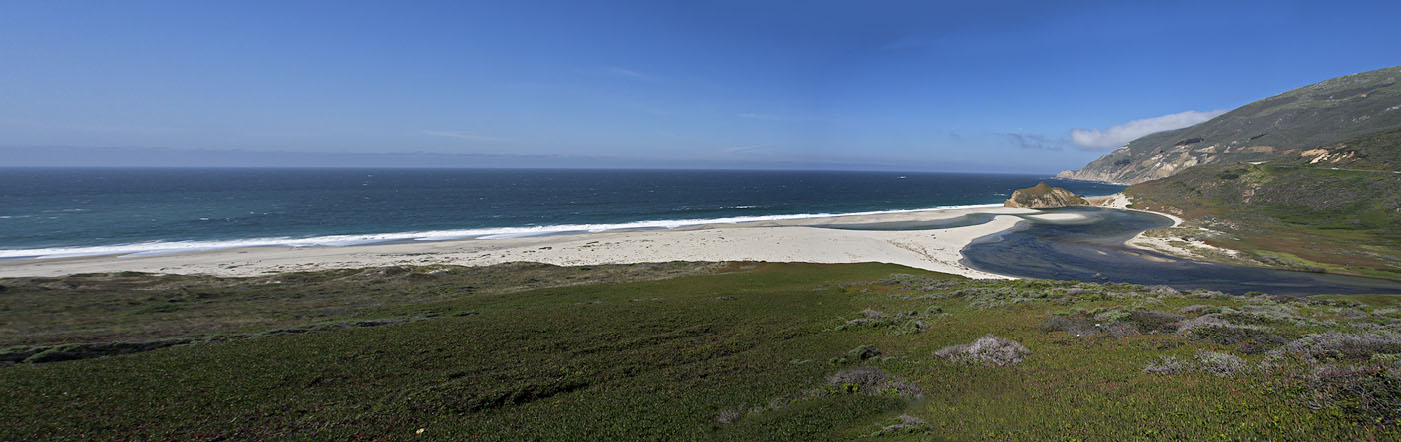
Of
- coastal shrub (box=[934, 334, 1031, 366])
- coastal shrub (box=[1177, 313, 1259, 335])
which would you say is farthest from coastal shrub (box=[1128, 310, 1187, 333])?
coastal shrub (box=[934, 334, 1031, 366])

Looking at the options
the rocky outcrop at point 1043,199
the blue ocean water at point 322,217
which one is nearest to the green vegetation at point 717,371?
the blue ocean water at point 322,217

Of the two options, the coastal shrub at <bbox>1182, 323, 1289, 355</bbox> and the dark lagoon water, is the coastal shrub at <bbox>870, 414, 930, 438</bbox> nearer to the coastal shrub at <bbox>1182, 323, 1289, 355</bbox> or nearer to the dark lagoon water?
the coastal shrub at <bbox>1182, 323, 1289, 355</bbox>

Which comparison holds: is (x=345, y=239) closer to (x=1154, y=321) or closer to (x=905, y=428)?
(x=905, y=428)

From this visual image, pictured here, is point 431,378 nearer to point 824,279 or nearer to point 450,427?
point 450,427

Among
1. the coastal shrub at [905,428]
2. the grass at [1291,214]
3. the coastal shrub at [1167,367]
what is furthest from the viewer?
the grass at [1291,214]

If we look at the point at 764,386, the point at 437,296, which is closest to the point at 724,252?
the point at 437,296

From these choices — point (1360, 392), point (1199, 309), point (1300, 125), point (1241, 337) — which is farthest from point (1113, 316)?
point (1300, 125)

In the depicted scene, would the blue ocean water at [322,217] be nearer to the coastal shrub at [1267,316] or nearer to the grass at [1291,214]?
the grass at [1291,214]
